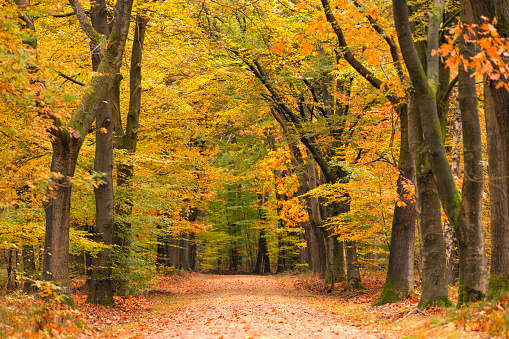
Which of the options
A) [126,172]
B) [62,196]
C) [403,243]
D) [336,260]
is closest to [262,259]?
[336,260]

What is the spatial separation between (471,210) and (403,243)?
4129 millimetres

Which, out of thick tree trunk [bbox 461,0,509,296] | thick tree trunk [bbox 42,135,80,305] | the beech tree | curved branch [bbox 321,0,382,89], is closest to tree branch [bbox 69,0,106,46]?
the beech tree

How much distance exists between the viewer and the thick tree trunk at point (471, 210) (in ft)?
23.0

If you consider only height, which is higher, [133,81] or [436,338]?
[133,81]

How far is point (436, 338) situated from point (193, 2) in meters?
9.17

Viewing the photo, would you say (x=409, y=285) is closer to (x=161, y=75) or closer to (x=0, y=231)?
(x=0, y=231)

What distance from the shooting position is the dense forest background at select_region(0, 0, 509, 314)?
21.1 ft

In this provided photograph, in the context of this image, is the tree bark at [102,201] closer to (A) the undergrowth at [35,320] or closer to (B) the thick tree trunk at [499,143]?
(A) the undergrowth at [35,320]

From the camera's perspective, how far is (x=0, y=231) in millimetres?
8773

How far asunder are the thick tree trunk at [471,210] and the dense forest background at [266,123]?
23 mm

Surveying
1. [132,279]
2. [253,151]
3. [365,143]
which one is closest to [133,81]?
[132,279]

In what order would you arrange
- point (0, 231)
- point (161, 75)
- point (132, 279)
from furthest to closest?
point (161, 75) → point (132, 279) → point (0, 231)

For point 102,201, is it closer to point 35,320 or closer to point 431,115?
point 35,320

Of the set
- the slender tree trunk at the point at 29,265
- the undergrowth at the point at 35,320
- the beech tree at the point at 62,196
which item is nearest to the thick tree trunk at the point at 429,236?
the undergrowth at the point at 35,320
